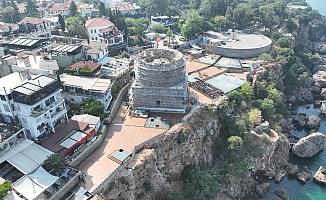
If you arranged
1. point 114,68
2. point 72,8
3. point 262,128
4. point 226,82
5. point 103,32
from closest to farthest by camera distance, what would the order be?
point 262,128 → point 114,68 → point 226,82 → point 103,32 → point 72,8

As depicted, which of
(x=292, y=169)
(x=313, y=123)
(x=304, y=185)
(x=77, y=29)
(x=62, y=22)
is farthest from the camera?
(x=62, y=22)

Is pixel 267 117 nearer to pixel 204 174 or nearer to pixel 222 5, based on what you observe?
pixel 204 174

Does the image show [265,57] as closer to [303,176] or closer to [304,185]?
[303,176]

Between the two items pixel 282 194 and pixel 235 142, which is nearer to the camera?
pixel 282 194

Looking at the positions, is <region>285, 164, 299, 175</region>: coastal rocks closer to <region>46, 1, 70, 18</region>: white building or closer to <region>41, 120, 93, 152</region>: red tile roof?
<region>41, 120, 93, 152</region>: red tile roof

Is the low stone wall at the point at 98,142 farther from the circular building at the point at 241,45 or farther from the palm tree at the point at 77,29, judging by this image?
the circular building at the point at 241,45

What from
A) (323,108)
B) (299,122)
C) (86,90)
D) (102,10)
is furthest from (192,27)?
(86,90)

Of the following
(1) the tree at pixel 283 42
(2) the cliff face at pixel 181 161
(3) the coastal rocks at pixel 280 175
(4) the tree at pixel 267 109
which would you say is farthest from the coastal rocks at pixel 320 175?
(1) the tree at pixel 283 42
